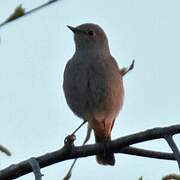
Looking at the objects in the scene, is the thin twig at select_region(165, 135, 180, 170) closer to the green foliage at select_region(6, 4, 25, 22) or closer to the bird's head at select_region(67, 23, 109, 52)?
the green foliage at select_region(6, 4, 25, 22)

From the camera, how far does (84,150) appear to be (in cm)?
270

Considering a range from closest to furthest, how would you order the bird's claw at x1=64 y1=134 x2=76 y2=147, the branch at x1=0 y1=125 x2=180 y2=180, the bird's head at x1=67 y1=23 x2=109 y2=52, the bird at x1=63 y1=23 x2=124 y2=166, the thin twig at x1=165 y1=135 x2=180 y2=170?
1. the thin twig at x1=165 y1=135 x2=180 y2=170
2. the branch at x1=0 y1=125 x2=180 y2=180
3. the bird's claw at x1=64 y1=134 x2=76 y2=147
4. the bird at x1=63 y1=23 x2=124 y2=166
5. the bird's head at x1=67 y1=23 x2=109 y2=52

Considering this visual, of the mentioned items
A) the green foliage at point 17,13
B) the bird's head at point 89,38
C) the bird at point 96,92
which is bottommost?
the bird at point 96,92

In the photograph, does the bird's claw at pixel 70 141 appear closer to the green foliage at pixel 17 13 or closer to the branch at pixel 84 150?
the branch at pixel 84 150

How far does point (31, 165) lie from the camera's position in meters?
2.37

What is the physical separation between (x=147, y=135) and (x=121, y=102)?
270 cm

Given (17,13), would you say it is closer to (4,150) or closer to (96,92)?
(4,150)

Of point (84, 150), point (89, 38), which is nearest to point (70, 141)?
point (84, 150)

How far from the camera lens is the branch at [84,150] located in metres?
2.32

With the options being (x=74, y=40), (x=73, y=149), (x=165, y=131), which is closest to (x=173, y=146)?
(x=165, y=131)

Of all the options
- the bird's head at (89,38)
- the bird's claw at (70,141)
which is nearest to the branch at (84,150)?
the bird's claw at (70,141)

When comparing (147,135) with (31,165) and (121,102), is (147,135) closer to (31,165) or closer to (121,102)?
(31,165)

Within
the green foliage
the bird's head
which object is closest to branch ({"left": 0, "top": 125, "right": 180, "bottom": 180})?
the green foliage

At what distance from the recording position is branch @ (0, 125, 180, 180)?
2.32 m
